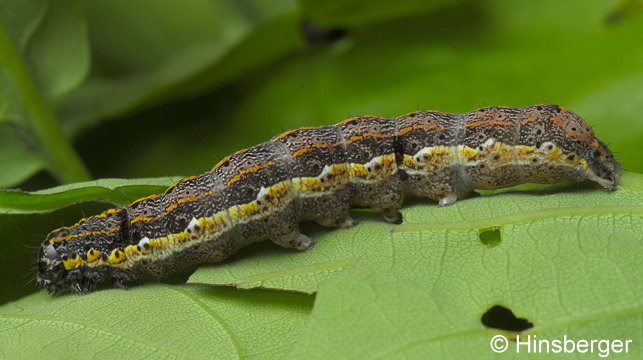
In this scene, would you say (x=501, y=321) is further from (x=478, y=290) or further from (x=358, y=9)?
(x=358, y=9)

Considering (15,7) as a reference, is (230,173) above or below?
below

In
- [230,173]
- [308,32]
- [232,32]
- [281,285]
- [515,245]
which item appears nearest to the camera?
[515,245]

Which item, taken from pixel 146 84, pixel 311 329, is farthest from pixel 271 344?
pixel 146 84

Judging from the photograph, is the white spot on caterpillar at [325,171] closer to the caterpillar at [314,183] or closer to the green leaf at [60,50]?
the caterpillar at [314,183]

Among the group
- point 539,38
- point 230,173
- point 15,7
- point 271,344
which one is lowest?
point 271,344

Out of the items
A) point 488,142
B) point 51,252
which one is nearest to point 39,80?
point 51,252

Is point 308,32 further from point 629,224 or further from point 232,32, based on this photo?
point 629,224

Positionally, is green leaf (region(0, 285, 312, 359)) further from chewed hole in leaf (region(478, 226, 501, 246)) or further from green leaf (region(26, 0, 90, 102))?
green leaf (region(26, 0, 90, 102))
